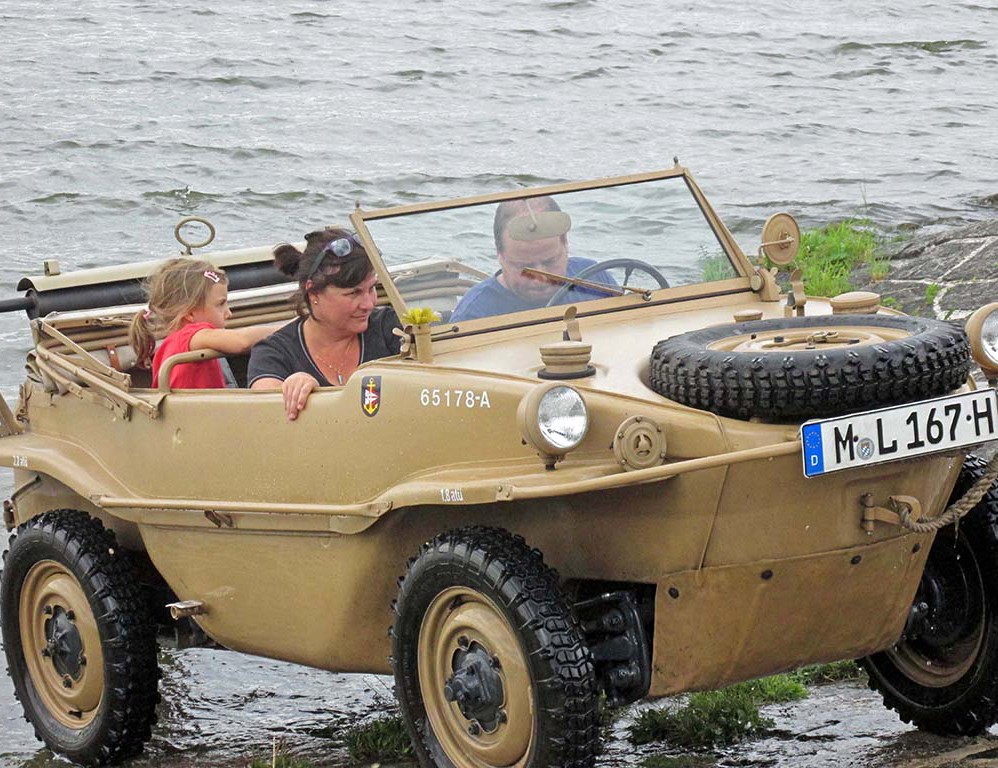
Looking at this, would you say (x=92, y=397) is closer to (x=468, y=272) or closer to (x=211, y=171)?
(x=468, y=272)

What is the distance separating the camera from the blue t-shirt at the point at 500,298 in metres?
5.64

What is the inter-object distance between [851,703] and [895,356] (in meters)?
2.09

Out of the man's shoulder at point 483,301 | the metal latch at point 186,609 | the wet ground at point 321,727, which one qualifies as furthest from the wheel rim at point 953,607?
the metal latch at point 186,609

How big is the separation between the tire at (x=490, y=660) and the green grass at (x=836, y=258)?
301 inches

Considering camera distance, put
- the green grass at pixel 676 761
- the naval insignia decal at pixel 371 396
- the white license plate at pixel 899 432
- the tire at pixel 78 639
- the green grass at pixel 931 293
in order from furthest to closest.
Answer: the green grass at pixel 931 293, the tire at pixel 78 639, the green grass at pixel 676 761, the naval insignia decal at pixel 371 396, the white license plate at pixel 899 432

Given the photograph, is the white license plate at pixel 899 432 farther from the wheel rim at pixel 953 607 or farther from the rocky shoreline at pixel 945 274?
the rocky shoreline at pixel 945 274

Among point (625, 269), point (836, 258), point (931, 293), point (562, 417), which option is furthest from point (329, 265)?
point (836, 258)

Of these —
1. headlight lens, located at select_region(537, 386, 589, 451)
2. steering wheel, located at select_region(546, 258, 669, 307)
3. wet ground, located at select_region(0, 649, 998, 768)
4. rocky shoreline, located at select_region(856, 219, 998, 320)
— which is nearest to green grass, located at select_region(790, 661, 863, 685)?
wet ground, located at select_region(0, 649, 998, 768)

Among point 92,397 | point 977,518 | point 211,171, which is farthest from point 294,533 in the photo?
point 211,171

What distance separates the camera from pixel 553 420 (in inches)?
174

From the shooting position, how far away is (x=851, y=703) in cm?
605

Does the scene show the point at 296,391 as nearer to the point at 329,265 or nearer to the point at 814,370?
the point at 329,265

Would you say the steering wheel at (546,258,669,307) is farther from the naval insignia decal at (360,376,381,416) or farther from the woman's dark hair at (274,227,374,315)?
the naval insignia decal at (360,376,381,416)

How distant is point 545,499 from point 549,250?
130 centimetres
